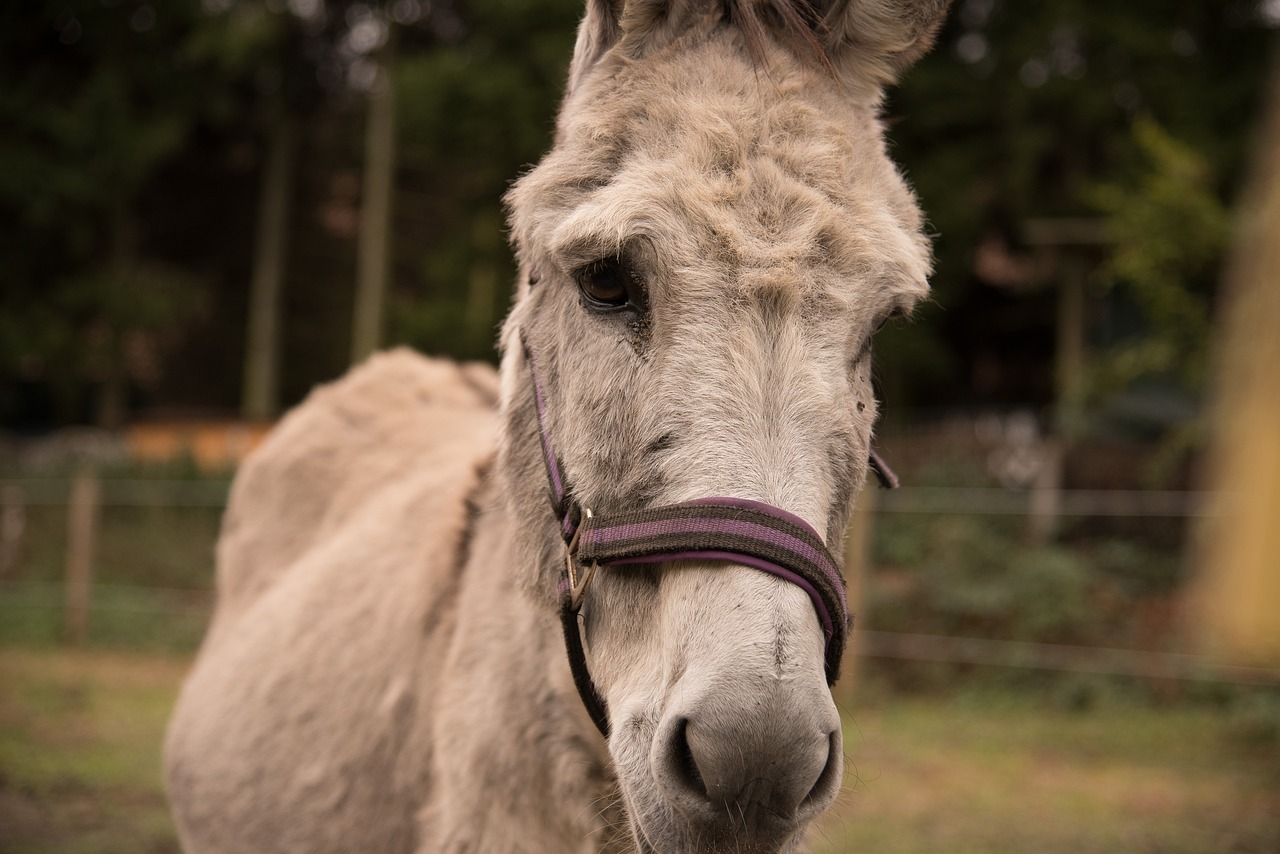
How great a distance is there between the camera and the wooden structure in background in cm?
67

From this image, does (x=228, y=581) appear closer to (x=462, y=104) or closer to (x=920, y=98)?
(x=462, y=104)

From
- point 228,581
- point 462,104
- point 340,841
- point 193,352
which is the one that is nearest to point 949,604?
point 228,581

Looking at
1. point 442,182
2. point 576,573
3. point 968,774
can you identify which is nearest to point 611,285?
point 576,573

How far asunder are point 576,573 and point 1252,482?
4.20ft

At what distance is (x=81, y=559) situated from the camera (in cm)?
1116

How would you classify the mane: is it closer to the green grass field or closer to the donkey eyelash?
the donkey eyelash

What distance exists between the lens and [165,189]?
81.8 ft

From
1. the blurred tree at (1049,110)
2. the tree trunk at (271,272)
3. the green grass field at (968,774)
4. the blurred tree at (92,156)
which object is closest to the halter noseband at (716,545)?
the green grass field at (968,774)

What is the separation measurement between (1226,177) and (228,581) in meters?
11.9

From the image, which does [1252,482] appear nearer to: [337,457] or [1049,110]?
[337,457]

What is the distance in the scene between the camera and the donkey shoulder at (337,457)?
3.61 meters

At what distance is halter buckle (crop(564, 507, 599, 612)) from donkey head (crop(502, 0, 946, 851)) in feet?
0.11

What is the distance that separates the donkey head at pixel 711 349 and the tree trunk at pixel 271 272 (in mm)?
19410

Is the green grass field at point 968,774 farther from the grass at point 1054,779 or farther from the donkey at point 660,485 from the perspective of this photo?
the donkey at point 660,485
